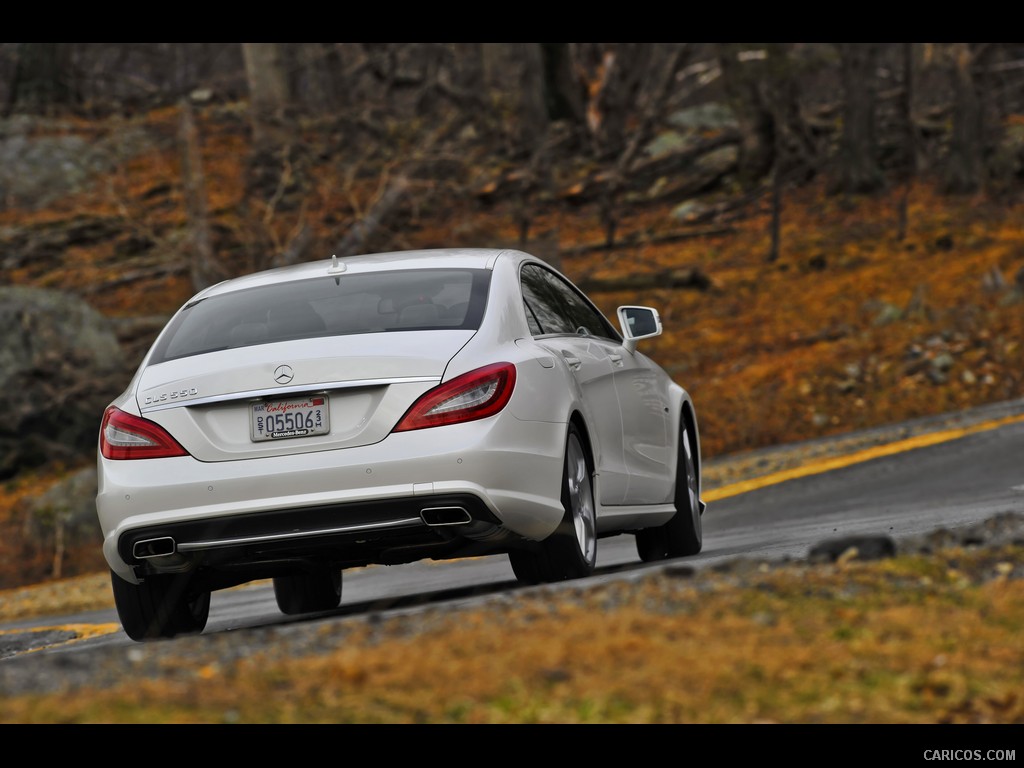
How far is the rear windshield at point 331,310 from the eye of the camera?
22.7 feet

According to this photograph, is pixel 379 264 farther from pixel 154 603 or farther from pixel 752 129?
pixel 752 129

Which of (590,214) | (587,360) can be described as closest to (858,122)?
(590,214)

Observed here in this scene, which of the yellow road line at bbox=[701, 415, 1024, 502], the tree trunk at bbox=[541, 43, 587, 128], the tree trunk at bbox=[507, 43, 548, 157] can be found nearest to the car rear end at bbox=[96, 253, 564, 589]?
the yellow road line at bbox=[701, 415, 1024, 502]

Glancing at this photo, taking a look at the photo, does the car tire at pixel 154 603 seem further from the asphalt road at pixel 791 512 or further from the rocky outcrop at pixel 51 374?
the rocky outcrop at pixel 51 374

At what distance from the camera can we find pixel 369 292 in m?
7.35

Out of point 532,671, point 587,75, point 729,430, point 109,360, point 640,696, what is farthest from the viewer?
point 587,75

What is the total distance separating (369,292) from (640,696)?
3442mm

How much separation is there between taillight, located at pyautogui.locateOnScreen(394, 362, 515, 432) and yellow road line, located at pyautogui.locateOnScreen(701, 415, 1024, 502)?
6522 millimetres

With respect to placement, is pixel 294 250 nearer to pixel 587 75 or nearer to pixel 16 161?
pixel 16 161

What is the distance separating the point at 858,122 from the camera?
27.3m

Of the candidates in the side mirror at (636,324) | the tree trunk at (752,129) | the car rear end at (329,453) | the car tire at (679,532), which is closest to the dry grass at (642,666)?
the car rear end at (329,453)

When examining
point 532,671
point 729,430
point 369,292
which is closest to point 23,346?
point 729,430

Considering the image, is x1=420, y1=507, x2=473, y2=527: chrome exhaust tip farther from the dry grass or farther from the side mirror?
the side mirror

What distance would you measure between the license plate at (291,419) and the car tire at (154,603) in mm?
1110
